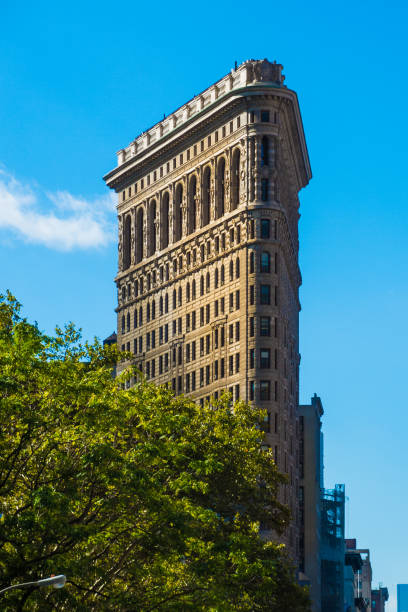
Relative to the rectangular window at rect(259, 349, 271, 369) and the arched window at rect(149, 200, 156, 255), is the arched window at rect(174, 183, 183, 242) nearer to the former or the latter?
the arched window at rect(149, 200, 156, 255)

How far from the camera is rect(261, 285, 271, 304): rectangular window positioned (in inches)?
5477

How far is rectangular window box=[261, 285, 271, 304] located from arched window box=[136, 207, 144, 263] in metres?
31.6

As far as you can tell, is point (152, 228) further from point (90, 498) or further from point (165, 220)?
point (90, 498)

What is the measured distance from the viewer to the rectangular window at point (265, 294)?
139125mm

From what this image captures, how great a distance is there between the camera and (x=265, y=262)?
14150 cm

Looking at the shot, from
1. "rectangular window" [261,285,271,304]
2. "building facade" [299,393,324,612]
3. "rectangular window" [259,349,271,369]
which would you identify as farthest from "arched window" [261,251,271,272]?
"building facade" [299,393,324,612]

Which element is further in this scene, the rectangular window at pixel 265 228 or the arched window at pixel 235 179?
the arched window at pixel 235 179

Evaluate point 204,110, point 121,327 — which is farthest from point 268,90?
point 121,327

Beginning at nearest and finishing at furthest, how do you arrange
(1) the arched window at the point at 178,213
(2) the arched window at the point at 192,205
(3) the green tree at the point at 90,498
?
(3) the green tree at the point at 90,498
(2) the arched window at the point at 192,205
(1) the arched window at the point at 178,213

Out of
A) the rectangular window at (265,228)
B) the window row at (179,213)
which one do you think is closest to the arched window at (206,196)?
the window row at (179,213)

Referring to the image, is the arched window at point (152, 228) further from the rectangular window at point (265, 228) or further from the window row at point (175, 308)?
the rectangular window at point (265, 228)

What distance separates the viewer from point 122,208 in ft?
563

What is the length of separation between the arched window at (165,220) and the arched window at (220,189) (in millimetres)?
13588

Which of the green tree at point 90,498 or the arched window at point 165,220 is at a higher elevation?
the arched window at point 165,220
